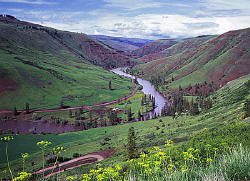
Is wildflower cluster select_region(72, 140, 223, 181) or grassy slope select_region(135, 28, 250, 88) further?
grassy slope select_region(135, 28, 250, 88)

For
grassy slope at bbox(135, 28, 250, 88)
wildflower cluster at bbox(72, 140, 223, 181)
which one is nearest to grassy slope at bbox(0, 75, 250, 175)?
wildflower cluster at bbox(72, 140, 223, 181)

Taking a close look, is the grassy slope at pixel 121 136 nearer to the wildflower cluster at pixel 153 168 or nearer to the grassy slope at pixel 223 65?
the wildflower cluster at pixel 153 168

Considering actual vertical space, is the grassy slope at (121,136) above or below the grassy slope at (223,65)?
below

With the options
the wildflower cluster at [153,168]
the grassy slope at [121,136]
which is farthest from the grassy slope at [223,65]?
the wildflower cluster at [153,168]

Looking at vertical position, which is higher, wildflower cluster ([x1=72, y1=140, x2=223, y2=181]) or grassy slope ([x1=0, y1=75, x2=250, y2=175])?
wildflower cluster ([x1=72, y1=140, x2=223, y2=181])

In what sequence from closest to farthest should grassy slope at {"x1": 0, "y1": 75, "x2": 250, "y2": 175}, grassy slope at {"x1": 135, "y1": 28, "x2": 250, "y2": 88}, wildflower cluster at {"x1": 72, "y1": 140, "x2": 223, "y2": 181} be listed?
wildflower cluster at {"x1": 72, "y1": 140, "x2": 223, "y2": 181}
grassy slope at {"x1": 0, "y1": 75, "x2": 250, "y2": 175}
grassy slope at {"x1": 135, "y1": 28, "x2": 250, "y2": 88}

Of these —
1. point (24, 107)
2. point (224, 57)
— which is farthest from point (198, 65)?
point (24, 107)

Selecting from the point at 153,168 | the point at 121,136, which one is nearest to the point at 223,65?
the point at 121,136

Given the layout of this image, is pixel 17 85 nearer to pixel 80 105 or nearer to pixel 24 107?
pixel 24 107

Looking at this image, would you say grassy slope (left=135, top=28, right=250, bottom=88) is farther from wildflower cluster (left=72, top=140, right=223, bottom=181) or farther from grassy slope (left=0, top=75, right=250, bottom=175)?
wildflower cluster (left=72, top=140, right=223, bottom=181)

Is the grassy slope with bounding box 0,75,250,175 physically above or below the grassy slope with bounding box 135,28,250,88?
below

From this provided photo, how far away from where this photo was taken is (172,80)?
7667 inches

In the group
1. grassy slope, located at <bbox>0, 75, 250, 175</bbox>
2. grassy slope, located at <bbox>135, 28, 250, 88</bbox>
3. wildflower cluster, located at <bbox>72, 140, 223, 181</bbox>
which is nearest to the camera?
wildflower cluster, located at <bbox>72, 140, 223, 181</bbox>

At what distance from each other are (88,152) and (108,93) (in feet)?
345
